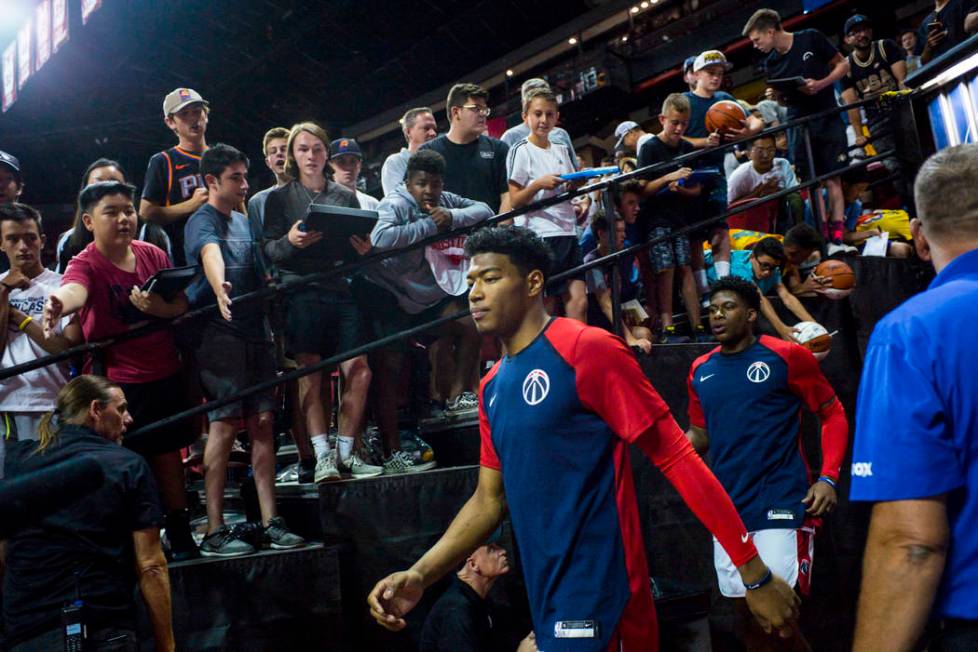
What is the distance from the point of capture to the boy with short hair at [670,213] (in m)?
6.48

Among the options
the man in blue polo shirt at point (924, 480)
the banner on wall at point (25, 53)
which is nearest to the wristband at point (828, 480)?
the man in blue polo shirt at point (924, 480)

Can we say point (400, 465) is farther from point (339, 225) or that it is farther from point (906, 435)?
point (906, 435)

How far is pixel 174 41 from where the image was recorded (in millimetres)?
14547

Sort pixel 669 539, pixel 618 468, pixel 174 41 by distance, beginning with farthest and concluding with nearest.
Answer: pixel 174 41 → pixel 669 539 → pixel 618 468

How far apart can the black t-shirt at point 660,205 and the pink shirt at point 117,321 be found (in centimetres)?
373

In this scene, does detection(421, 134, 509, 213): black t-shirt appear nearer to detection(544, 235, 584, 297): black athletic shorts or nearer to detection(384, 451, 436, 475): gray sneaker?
detection(544, 235, 584, 297): black athletic shorts

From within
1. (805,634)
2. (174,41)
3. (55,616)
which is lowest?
(805,634)

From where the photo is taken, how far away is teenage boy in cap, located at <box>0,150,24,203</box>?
213 inches

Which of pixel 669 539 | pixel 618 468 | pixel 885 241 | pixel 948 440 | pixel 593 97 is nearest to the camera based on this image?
pixel 948 440

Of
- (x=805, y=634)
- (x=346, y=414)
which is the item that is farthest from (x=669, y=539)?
(x=346, y=414)

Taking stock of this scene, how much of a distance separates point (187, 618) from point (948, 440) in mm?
3753

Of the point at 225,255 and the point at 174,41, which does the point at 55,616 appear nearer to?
the point at 225,255

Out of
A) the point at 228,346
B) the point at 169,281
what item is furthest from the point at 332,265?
the point at 169,281

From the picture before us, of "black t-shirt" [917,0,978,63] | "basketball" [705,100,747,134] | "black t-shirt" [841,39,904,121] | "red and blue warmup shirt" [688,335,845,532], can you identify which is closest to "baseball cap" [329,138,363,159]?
"red and blue warmup shirt" [688,335,845,532]
